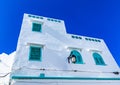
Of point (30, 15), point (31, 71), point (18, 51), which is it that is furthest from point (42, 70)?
point (30, 15)

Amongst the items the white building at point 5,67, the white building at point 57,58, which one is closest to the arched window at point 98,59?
the white building at point 57,58

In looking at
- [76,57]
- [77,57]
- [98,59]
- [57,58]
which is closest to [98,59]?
[98,59]

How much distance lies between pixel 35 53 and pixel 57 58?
1.79 m

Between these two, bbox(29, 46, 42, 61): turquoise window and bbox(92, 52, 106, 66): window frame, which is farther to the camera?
bbox(92, 52, 106, 66): window frame

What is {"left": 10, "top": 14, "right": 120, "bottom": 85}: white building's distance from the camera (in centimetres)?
786

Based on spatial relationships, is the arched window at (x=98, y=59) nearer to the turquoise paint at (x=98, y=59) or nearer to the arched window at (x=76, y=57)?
the turquoise paint at (x=98, y=59)

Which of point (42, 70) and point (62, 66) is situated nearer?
point (42, 70)

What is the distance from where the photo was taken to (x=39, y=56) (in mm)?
9117

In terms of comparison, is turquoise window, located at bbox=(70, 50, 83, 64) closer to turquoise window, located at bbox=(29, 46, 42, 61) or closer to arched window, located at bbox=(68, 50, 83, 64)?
arched window, located at bbox=(68, 50, 83, 64)

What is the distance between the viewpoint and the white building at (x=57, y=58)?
7862 mm

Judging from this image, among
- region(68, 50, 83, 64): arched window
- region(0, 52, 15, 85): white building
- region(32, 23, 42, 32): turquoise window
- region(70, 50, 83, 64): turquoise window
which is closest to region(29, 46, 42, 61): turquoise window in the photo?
region(0, 52, 15, 85): white building

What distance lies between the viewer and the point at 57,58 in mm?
9562

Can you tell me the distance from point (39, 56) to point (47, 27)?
3829mm

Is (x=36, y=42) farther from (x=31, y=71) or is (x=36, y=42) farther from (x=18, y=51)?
(x=31, y=71)
